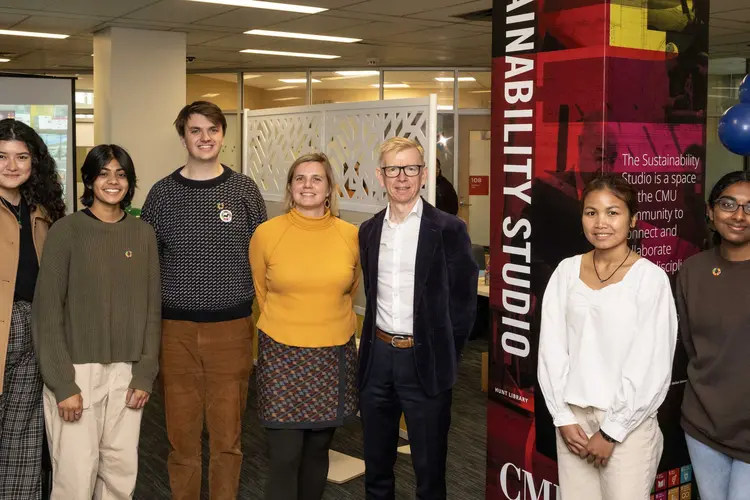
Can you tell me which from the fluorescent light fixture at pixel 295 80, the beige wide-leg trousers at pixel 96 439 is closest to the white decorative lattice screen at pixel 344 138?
the beige wide-leg trousers at pixel 96 439

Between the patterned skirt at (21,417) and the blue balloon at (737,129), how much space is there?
267 cm

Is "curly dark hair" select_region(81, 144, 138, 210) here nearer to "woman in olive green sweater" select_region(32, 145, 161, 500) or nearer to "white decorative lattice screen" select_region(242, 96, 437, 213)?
"woman in olive green sweater" select_region(32, 145, 161, 500)

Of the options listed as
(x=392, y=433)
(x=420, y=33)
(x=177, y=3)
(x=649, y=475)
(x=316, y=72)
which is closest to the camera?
(x=649, y=475)

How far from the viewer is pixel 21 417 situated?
2814 millimetres

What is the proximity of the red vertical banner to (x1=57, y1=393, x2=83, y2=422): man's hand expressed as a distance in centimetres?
151

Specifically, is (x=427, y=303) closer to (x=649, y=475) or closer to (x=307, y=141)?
(x=649, y=475)

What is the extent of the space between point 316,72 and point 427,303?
9.37m

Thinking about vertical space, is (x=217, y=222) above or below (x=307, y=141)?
below

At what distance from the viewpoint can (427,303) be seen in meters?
2.76

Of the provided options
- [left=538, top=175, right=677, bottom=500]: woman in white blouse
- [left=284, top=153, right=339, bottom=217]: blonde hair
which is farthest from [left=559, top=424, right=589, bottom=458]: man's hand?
[left=284, top=153, right=339, bottom=217]: blonde hair

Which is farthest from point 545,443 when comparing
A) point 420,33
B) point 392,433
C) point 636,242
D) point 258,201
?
point 420,33

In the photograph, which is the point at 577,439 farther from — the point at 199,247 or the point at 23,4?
the point at 23,4

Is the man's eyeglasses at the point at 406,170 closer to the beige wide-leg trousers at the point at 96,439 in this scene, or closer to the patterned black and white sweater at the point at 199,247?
the patterned black and white sweater at the point at 199,247

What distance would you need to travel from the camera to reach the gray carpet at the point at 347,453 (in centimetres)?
386
